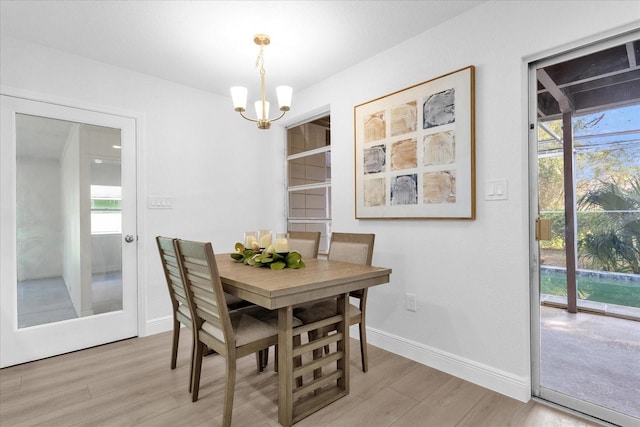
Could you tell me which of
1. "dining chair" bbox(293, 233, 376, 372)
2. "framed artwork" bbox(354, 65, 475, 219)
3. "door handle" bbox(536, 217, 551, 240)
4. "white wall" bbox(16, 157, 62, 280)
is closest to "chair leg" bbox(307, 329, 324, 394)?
"dining chair" bbox(293, 233, 376, 372)

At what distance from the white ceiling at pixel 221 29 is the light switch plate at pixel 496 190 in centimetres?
114

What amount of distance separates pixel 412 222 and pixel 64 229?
280cm

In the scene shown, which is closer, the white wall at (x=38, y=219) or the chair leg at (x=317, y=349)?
the chair leg at (x=317, y=349)

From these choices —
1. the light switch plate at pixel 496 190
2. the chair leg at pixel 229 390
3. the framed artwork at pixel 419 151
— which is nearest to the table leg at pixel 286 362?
the chair leg at pixel 229 390

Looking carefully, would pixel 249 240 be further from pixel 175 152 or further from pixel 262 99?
pixel 175 152

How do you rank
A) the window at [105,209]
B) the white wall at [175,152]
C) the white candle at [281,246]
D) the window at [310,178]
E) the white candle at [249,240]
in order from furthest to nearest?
the window at [310,178]
the window at [105,209]
the white wall at [175,152]
the white candle at [249,240]
the white candle at [281,246]

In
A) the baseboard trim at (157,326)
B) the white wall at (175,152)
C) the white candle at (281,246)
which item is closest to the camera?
the white candle at (281,246)

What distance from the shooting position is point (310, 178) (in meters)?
3.58

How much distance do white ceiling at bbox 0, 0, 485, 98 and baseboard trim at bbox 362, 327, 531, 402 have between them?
2.29 meters

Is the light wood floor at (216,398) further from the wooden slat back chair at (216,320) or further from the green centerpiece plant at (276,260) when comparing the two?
the green centerpiece plant at (276,260)

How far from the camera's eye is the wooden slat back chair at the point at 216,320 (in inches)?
60.1

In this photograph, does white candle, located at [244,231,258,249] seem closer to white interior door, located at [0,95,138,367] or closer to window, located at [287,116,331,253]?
window, located at [287,116,331,253]

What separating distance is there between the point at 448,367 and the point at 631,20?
84.9 inches

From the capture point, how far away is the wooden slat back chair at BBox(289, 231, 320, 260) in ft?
8.72
